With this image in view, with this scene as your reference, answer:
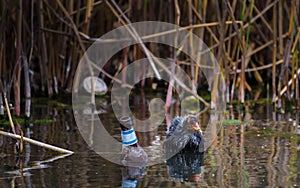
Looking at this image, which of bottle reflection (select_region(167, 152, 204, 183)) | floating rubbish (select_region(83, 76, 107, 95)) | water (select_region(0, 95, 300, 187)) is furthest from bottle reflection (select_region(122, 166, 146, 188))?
floating rubbish (select_region(83, 76, 107, 95))

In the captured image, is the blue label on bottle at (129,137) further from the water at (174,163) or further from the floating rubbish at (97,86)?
the floating rubbish at (97,86)

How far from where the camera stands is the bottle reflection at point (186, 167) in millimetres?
3137

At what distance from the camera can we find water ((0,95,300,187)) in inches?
119

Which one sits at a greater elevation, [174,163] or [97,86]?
[97,86]

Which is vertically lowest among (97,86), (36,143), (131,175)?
(131,175)

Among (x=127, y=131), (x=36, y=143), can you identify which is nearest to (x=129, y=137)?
(x=127, y=131)

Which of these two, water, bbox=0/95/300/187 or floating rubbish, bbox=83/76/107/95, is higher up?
floating rubbish, bbox=83/76/107/95

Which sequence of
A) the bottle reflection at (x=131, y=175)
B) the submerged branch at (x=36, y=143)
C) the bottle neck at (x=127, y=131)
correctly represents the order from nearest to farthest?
the bottle reflection at (x=131, y=175) → the bottle neck at (x=127, y=131) → the submerged branch at (x=36, y=143)

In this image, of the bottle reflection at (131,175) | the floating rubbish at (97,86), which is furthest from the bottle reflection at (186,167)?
the floating rubbish at (97,86)

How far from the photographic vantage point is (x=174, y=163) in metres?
3.51

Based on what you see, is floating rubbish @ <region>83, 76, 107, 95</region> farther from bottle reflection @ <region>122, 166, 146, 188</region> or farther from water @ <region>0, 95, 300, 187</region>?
bottle reflection @ <region>122, 166, 146, 188</region>

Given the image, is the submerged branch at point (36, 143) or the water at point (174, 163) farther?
the submerged branch at point (36, 143)

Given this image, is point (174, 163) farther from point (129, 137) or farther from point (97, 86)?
point (97, 86)

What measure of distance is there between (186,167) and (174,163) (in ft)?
0.36
